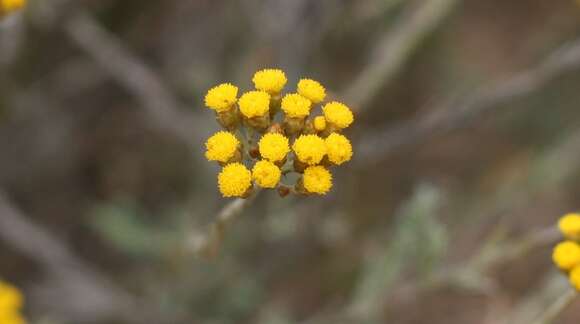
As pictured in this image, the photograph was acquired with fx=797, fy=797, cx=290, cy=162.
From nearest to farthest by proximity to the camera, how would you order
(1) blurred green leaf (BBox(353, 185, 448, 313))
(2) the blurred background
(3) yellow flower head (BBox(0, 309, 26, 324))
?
(1) blurred green leaf (BBox(353, 185, 448, 313)), (3) yellow flower head (BBox(0, 309, 26, 324)), (2) the blurred background

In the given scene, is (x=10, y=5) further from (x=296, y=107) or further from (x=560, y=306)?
(x=560, y=306)

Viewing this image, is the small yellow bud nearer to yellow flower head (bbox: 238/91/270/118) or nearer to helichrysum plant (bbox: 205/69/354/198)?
helichrysum plant (bbox: 205/69/354/198)

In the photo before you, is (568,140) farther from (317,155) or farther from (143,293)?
(317,155)

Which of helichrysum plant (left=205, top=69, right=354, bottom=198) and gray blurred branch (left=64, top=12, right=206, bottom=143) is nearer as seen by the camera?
helichrysum plant (left=205, top=69, right=354, bottom=198)

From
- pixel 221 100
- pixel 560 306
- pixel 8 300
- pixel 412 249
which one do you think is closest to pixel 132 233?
pixel 8 300

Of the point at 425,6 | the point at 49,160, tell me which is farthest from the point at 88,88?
the point at 425,6

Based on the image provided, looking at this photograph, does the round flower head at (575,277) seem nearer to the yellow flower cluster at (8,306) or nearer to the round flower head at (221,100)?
the round flower head at (221,100)

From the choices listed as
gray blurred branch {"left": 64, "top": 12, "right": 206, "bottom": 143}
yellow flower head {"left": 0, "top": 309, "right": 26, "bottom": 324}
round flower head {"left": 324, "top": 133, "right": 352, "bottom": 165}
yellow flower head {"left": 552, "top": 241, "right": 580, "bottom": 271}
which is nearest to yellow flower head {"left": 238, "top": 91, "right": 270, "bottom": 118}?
round flower head {"left": 324, "top": 133, "right": 352, "bottom": 165}
